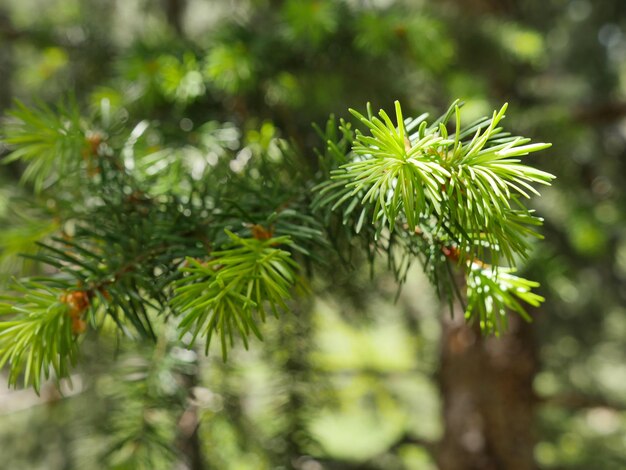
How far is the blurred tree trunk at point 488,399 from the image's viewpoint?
1.39 m

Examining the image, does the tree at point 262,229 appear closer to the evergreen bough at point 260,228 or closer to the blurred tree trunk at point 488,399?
the evergreen bough at point 260,228

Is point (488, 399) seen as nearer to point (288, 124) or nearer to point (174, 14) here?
point (288, 124)

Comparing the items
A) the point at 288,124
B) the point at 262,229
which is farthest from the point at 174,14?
the point at 262,229

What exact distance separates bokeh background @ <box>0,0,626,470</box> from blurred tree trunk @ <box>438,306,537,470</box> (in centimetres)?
4

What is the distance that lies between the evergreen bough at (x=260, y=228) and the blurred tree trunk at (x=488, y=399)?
0.96 m

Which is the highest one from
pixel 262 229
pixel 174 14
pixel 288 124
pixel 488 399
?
pixel 174 14

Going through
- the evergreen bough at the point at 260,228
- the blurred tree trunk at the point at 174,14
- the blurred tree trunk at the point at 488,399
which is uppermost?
the blurred tree trunk at the point at 174,14

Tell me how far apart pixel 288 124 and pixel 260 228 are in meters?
0.56

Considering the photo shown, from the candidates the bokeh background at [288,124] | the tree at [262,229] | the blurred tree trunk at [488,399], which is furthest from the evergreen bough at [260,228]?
the blurred tree trunk at [488,399]

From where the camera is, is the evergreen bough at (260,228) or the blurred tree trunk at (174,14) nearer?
the evergreen bough at (260,228)

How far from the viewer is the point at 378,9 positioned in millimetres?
1010

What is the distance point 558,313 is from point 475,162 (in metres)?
2.15

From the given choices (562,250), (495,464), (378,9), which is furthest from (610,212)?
(378,9)

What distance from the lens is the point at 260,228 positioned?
0.45 meters
